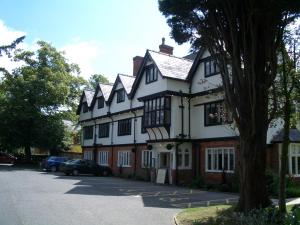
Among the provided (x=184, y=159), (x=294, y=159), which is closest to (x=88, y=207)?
(x=294, y=159)

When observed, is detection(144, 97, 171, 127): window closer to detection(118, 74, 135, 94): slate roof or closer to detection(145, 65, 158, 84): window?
detection(145, 65, 158, 84): window

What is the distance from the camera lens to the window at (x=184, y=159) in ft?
99.5

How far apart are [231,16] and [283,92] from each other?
2.86m

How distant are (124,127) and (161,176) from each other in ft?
32.0

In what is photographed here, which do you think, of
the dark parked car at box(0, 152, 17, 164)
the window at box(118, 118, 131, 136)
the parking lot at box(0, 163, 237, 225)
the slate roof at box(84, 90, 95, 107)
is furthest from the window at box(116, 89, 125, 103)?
the dark parked car at box(0, 152, 17, 164)

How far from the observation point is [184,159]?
30547 millimetres

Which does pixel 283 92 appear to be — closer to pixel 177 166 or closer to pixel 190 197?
pixel 190 197

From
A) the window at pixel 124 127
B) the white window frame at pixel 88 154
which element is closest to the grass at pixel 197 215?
the window at pixel 124 127

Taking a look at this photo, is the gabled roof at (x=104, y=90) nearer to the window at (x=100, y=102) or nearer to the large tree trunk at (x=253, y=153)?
the window at (x=100, y=102)

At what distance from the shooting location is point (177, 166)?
29.9 m

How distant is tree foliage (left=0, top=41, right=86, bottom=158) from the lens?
50375mm

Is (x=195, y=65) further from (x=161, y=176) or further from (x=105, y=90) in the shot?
(x=105, y=90)

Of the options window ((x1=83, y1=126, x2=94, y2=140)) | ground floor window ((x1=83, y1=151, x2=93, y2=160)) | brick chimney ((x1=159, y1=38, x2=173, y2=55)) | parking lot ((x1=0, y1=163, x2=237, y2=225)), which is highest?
brick chimney ((x1=159, y1=38, x2=173, y2=55))

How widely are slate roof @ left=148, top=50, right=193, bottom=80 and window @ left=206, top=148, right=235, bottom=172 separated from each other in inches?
A: 238
